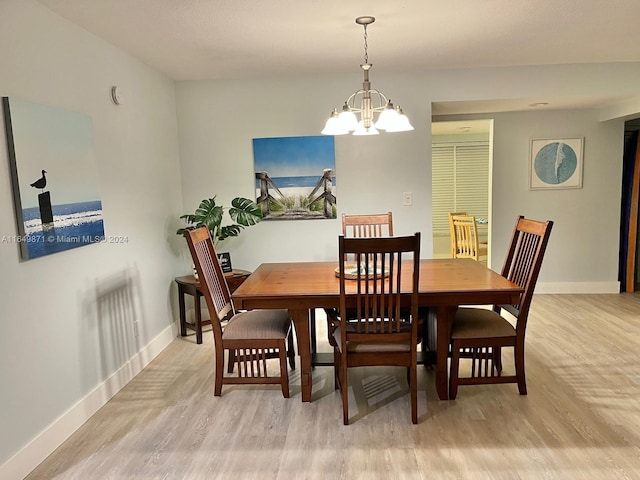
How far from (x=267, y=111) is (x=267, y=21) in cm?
146

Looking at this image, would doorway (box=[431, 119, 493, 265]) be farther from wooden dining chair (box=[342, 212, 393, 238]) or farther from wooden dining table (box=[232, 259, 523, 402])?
wooden dining table (box=[232, 259, 523, 402])

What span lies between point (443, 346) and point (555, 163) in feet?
10.3

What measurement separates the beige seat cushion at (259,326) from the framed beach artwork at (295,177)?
1.49 metres

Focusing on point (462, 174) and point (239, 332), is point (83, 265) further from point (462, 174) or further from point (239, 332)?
point (462, 174)

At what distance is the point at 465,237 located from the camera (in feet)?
17.5

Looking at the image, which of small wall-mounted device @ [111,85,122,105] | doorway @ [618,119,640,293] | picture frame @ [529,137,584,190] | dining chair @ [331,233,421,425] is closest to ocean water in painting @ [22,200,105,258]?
small wall-mounted device @ [111,85,122,105]

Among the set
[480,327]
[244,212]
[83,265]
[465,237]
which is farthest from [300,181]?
[465,237]

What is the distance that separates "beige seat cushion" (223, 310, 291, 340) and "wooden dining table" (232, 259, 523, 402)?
0.40 feet

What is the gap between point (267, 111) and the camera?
4.04 m

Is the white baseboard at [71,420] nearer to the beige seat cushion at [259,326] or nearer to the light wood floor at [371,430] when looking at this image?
the light wood floor at [371,430]

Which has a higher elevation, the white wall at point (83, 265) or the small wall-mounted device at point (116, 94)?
the small wall-mounted device at point (116, 94)

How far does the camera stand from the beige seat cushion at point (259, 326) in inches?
104

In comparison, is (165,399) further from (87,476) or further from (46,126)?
(46,126)

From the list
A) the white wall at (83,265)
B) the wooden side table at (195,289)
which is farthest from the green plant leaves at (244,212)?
the white wall at (83,265)
